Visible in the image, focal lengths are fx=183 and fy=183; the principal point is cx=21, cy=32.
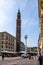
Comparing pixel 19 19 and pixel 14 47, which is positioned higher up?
pixel 19 19

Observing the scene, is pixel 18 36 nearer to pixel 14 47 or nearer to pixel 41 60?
pixel 14 47

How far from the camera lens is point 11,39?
112 metres

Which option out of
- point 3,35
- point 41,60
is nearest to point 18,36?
point 3,35

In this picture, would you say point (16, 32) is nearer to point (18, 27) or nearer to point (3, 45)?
point (18, 27)

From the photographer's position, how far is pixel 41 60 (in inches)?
267

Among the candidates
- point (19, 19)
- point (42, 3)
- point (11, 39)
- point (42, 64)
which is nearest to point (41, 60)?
point (42, 64)

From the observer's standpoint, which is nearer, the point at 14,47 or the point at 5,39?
the point at 5,39

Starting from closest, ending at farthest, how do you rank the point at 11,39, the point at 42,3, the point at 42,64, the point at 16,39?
the point at 42,64
the point at 42,3
the point at 11,39
the point at 16,39

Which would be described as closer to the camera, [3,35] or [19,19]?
[3,35]

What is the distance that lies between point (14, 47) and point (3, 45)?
16.4 metres

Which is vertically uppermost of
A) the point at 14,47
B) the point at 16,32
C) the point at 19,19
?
the point at 19,19

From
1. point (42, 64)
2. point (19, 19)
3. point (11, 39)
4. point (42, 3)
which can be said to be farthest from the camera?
→ point (19, 19)

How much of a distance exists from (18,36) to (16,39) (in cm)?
260

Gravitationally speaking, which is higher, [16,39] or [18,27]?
[18,27]
